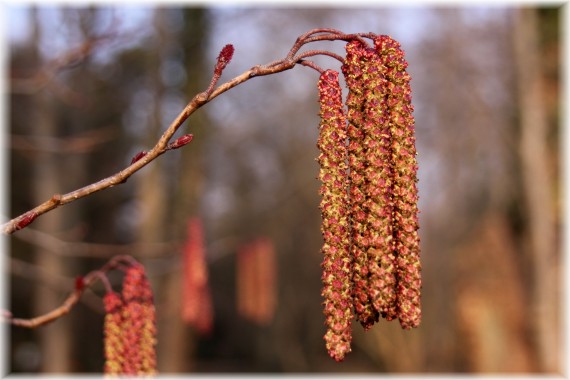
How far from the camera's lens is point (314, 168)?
1463cm

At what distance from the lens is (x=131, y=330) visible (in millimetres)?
1974

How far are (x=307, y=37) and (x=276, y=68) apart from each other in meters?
0.10

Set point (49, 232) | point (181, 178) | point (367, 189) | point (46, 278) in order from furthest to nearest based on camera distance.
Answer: point (181, 178) → point (49, 232) → point (46, 278) → point (367, 189)

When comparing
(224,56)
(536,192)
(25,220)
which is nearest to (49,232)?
(536,192)

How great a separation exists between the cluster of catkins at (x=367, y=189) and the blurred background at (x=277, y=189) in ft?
19.0

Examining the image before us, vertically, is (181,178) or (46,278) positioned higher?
(181,178)

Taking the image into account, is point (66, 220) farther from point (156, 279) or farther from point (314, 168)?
point (314, 168)

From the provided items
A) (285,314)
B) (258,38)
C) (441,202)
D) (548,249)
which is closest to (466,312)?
(548,249)

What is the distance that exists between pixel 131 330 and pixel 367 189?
0.86 meters

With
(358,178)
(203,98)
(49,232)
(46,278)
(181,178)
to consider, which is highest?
(181,178)

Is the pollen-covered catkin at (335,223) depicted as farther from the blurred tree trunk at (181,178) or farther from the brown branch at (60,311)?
the blurred tree trunk at (181,178)

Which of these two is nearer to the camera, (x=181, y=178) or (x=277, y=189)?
(x=181, y=178)

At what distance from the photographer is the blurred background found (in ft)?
30.8

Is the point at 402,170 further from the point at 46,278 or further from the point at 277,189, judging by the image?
the point at 277,189
